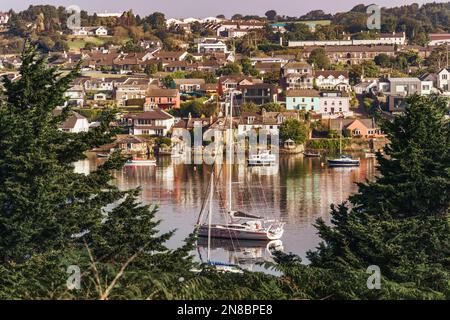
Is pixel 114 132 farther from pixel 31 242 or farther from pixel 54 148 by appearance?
pixel 31 242

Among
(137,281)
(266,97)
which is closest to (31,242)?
(137,281)

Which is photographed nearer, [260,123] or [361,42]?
[260,123]

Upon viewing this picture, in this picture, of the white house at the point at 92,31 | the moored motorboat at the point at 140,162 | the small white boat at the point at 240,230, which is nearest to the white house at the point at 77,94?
the moored motorboat at the point at 140,162

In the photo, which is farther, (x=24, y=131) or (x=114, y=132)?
(x=114, y=132)

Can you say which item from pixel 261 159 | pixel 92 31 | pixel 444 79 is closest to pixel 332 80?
pixel 444 79

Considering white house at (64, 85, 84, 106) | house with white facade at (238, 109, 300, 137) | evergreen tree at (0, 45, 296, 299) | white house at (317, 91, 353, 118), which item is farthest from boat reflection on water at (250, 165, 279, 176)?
evergreen tree at (0, 45, 296, 299)

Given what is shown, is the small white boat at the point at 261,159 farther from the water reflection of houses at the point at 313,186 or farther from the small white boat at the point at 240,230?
the small white boat at the point at 240,230

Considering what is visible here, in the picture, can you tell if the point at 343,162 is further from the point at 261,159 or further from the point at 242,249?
the point at 242,249
